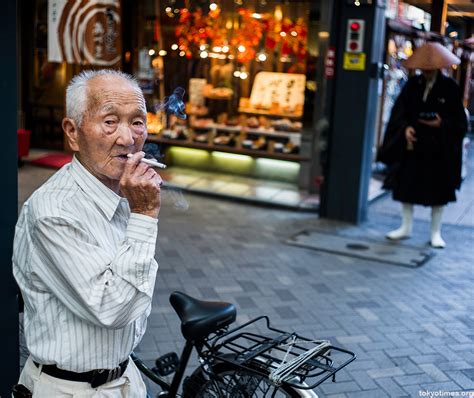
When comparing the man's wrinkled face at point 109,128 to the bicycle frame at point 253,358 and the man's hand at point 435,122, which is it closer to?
the bicycle frame at point 253,358

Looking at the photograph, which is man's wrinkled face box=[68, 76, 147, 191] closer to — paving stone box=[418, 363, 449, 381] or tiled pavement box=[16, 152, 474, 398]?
tiled pavement box=[16, 152, 474, 398]

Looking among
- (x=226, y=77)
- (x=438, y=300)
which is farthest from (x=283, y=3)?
(x=438, y=300)

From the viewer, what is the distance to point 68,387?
A: 7.54 ft

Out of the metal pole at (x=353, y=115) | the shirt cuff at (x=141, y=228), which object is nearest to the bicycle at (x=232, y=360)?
the shirt cuff at (x=141, y=228)

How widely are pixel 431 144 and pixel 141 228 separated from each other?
6398mm

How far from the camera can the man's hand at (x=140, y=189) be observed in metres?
2.15

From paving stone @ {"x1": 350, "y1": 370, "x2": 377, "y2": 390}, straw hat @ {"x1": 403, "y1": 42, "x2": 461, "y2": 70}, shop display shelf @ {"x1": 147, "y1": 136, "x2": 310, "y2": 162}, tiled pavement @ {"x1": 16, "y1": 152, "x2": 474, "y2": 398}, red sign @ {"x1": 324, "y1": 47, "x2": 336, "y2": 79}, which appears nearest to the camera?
paving stone @ {"x1": 350, "y1": 370, "x2": 377, "y2": 390}

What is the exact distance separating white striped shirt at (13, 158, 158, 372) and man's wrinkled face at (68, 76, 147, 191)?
0.19ft

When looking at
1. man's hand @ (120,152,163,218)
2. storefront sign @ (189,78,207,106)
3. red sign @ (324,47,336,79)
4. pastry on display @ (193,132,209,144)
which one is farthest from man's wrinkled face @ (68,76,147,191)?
storefront sign @ (189,78,207,106)

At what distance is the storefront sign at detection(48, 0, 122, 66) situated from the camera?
25.5 ft

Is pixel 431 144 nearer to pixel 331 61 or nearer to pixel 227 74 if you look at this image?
pixel 331 61

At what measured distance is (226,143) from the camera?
11711 millimetres

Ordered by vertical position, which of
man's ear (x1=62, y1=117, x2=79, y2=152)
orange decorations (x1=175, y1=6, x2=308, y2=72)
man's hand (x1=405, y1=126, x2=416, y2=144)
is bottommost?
man's hand (x1=405, y1=126, x2=416, y2=144)

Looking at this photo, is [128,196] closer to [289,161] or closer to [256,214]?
[256,214]
